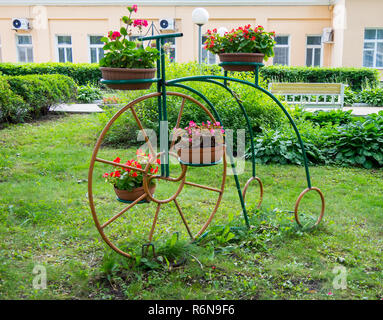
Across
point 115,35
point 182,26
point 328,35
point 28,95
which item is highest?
point 182,26

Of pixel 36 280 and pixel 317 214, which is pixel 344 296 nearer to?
pixel 317 214

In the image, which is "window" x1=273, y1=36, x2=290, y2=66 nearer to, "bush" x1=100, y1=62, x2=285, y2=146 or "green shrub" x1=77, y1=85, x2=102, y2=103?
"green shrub" x1=77, y1=85, x2=102, y2=103

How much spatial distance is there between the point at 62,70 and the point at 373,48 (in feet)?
38.0

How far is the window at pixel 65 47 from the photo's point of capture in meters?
16.4

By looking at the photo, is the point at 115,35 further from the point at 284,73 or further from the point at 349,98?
the point at 284,73

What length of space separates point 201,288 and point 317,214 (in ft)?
5.68

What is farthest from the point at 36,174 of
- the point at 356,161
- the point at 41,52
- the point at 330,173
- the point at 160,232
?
the point at 41,52

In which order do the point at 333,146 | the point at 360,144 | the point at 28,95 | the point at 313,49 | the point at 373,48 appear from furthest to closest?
the point at 313,49 → the point at 373,48 → the point at 28,95 → the point at 333,146 → the point at 360,144

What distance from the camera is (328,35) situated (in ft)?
49.4

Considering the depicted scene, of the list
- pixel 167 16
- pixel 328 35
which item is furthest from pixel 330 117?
pixel 167 16

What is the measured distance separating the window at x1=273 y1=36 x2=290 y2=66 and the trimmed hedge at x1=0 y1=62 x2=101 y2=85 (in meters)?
7.27

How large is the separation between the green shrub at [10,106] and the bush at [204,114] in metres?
1.93

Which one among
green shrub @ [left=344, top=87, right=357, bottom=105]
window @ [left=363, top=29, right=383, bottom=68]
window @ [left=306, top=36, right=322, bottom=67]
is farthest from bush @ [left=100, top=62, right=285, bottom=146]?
window @ [left=363, top=29, right=383, bottom=68]

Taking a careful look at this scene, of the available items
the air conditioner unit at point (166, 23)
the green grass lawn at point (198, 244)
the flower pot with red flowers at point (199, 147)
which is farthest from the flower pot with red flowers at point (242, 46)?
the air conditioner unit at point (166, 23)
